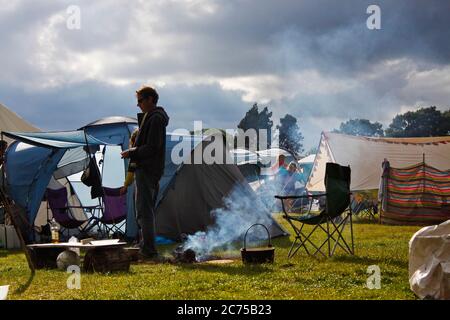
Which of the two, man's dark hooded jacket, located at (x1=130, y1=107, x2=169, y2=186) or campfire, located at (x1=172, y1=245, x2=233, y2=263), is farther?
man's dark hooded jacket, located at (x1=130, y1=107, x2=169, y2=186)

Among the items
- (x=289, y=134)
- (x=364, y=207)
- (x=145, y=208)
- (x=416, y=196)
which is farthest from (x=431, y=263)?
(x=289, y=134)

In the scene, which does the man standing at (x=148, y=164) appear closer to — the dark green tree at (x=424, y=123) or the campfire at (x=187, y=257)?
the campfire at (x=187, y=257)

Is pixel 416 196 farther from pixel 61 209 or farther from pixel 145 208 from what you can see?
pixel 145 208

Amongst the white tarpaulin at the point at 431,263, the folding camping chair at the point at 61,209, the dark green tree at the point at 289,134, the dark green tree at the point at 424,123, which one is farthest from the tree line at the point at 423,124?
the white tarpaulin at the point at 431,263

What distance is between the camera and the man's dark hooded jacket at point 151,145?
640 centimetres

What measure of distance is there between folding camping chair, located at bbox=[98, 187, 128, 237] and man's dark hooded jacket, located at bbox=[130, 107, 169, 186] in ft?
10.7

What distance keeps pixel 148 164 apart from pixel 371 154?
10109mm

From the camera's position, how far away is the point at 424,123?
203 feet

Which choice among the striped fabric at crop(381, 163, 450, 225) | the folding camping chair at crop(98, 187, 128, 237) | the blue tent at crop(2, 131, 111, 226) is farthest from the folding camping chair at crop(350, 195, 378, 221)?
the blue tent at crop(2, 131, 111, 226)

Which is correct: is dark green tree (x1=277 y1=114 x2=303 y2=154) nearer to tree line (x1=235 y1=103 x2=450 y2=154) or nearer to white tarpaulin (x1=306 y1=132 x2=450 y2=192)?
tree line (x1=235 y1=103 x2=450 y2=154)

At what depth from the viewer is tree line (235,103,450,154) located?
Result: 4369cm
